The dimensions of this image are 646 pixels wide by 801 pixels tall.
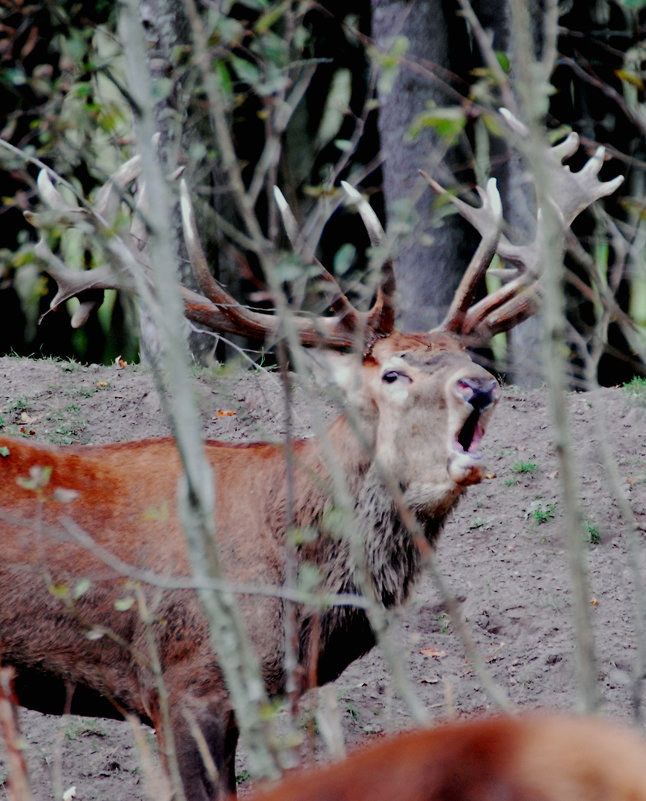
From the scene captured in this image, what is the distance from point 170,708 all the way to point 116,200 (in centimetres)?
190

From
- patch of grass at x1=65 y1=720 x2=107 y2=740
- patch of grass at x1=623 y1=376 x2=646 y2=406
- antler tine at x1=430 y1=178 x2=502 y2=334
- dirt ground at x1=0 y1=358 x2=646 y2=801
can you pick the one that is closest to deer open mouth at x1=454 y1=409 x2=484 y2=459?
dirt ground at x1=0 y1=358 x2=646 y2=801

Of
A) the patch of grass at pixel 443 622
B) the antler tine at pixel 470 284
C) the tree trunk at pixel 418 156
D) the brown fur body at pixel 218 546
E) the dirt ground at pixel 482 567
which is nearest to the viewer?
the brown fur body at pixel 218 546

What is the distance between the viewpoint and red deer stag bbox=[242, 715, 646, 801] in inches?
35.9

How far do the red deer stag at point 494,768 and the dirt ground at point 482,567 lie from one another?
278 centimetres

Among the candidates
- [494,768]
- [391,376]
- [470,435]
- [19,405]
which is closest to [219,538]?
[391,376]

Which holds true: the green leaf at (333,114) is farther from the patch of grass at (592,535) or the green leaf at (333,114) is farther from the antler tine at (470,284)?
the antler tine at (470,284)

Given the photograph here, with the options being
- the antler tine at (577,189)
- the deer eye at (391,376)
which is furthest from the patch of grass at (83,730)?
the antler tine at (577,189)

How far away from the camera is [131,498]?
3.89 metres

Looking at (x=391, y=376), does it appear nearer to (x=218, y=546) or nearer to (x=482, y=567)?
(x=218, y=546)

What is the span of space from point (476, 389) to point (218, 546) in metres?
1.03

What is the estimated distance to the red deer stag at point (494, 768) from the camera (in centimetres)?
91

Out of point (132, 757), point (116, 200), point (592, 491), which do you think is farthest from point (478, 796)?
point (592, 491)

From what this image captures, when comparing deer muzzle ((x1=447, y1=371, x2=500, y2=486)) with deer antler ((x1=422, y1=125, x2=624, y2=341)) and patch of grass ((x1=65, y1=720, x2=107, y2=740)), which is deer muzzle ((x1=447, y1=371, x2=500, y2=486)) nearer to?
deer antler ((x1=422, y1=125, x2=624, y2=341))

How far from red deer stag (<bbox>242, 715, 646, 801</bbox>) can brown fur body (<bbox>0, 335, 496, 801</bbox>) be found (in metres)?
2.57
